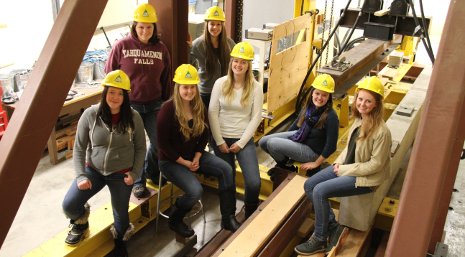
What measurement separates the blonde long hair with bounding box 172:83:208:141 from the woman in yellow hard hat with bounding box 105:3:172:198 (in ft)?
1.44

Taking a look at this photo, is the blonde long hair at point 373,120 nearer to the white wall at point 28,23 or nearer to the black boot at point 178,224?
the black boot at point 178,224

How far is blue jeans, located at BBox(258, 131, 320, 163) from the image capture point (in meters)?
4.53

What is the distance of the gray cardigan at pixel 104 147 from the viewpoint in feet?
11.6

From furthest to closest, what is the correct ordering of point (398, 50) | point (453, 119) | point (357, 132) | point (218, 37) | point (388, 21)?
point (398, 50) → point (388, 21) → point (218, 37) → point (357, 132) → point (453, 119)

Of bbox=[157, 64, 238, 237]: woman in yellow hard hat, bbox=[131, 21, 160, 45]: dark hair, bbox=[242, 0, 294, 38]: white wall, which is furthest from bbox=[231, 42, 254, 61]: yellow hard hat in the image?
bbox=[242, 0, 294, 38]: white wall

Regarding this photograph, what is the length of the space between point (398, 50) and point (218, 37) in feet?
18.3

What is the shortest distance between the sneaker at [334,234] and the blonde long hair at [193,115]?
4.76 ft

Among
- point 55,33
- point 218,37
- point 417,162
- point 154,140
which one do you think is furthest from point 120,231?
point 417,162

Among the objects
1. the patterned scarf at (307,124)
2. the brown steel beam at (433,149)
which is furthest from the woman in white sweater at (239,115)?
the brown steel beam at (433,149)

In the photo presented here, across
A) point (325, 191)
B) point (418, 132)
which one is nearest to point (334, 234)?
point (325, 191)

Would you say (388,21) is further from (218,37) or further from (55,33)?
(55,33)

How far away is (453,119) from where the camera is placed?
1405 mm

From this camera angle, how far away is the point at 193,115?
13.1ft

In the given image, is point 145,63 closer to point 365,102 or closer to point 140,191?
point 140,191
